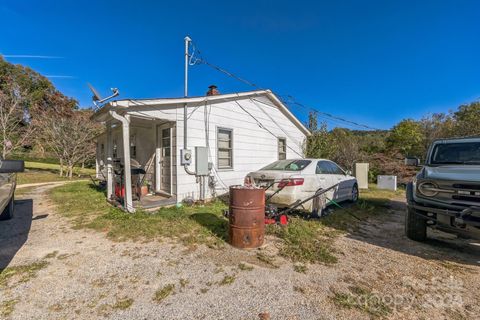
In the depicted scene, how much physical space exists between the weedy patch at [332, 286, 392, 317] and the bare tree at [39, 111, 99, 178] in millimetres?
18730

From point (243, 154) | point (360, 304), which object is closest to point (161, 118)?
point (243, 154)

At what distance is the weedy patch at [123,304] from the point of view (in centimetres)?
233

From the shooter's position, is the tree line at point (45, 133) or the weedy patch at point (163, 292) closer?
the weedy patch at point (163, 292)

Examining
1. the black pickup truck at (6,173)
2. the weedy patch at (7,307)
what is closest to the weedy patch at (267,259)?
the weedy patch at (7,307)

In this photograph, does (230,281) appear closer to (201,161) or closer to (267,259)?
(267,259)

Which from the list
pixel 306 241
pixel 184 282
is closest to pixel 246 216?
pixel 306 241

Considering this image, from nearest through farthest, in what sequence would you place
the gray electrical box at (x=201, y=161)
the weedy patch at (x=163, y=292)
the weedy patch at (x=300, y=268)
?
1. the weedy patch at (x=163, y=292)
2. the weedy patch at (x=300, y=268)
3. the gray electrical box at (x=201, y=161)

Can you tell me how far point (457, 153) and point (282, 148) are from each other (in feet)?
23.0

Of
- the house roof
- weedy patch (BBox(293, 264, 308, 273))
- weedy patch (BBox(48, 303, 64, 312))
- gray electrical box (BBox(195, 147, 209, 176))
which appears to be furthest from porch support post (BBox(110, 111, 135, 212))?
weedy patch (BBox(293, 264, 308, 273))

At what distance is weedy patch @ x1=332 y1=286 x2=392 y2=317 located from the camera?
7.51ft

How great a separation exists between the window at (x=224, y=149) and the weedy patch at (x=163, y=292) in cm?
560

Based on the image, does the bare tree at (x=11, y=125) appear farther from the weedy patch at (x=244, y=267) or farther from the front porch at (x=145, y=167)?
the weedy patch at (x=244, y=267)

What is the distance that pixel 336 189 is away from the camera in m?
6.61

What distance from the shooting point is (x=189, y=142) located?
23.5ft
